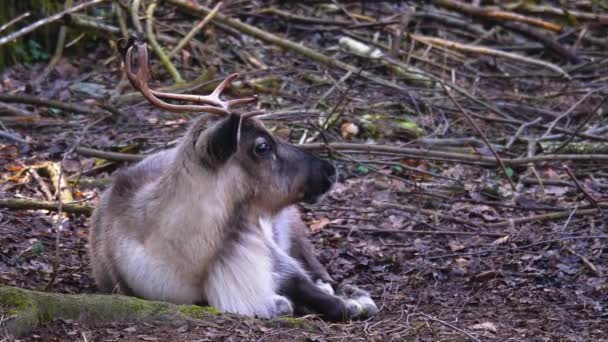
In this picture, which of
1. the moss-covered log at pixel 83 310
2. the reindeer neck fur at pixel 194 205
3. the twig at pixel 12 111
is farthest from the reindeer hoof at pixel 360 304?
the twig at pixel 12 111

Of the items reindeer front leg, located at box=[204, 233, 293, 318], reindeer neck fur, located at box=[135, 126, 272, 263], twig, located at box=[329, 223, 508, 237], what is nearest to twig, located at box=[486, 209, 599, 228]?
twig, located at box=[329, 223, 508, 237]

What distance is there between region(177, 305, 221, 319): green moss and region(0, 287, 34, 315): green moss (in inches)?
28.4

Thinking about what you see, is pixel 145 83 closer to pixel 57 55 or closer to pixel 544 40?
pixel 57 55

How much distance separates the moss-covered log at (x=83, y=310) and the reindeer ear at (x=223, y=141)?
78cm

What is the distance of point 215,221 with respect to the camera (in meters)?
4.94

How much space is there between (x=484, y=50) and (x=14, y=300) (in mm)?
7743

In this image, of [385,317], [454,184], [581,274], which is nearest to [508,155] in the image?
[454,184]

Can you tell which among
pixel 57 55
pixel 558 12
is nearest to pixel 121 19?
pixel 57 55

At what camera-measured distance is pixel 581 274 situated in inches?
229

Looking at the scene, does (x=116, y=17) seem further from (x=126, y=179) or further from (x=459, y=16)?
(x=126, y=179)

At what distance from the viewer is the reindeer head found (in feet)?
15.7

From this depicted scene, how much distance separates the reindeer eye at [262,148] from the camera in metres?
5.09

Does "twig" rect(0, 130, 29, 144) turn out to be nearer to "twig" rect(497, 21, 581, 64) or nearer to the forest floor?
the forest floor

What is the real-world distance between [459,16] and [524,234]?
5.93m
